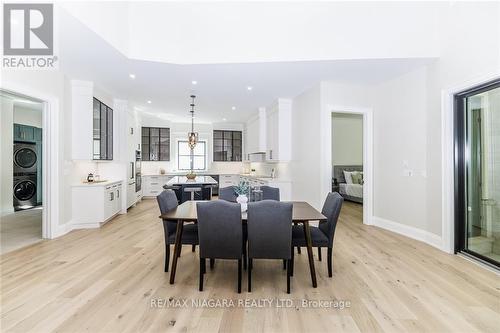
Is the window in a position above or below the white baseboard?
above

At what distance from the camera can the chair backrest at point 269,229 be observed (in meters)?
2.29

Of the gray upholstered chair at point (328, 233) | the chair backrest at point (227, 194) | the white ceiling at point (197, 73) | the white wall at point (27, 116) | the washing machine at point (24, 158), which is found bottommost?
the gray upholstered chair at point (328, 233)

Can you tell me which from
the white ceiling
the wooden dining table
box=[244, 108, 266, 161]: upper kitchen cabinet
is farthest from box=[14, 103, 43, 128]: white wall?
the wooden dining table

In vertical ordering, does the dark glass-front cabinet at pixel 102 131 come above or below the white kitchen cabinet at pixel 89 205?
above

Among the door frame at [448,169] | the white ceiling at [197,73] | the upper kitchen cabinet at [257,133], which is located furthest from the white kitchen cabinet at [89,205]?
the door frame at [448,169]

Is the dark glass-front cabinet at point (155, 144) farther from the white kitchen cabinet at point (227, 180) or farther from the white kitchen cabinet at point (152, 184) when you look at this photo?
the white kitchen cabinet at point (227, 180)

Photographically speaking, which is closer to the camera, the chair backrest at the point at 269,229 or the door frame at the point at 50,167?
the chair backrest at the point at 269,229

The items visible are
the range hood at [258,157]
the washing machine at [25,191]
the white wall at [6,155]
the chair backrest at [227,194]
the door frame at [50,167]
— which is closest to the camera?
the chair backrest at [227,194]

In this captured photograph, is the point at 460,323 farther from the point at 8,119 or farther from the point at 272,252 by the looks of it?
the point at 8,119

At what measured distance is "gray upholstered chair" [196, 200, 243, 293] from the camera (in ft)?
7.59

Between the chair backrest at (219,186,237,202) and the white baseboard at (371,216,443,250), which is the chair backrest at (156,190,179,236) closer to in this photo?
the chair backrest at (219,186,237,202)

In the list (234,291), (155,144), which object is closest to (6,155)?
(155,144)

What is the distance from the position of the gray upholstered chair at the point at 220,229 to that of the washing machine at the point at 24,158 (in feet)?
22.6

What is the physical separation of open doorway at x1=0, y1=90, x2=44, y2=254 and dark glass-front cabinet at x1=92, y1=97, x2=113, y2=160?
1.36 metres
